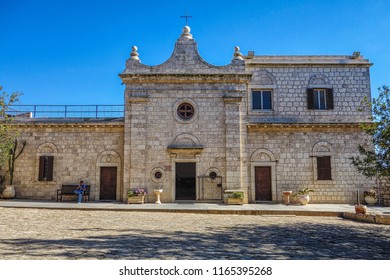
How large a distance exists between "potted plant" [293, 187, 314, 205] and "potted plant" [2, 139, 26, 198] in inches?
624

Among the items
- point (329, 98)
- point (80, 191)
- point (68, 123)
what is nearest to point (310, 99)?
point (329, 98)

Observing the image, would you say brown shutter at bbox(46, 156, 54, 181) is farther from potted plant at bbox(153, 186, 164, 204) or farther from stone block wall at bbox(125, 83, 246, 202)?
potted plant at bbox(153, 186, 164, 204)

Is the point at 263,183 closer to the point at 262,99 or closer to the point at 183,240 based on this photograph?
the point at 262,99

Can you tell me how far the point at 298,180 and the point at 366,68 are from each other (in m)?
8.20

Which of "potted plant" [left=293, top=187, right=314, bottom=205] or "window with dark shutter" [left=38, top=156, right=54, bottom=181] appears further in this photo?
"window with dark shutter" [left=38, top=156, right=54, bottom=181]

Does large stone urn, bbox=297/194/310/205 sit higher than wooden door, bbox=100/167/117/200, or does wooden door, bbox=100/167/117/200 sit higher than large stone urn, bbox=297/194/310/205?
wooden door, bbox=100/167/117/200

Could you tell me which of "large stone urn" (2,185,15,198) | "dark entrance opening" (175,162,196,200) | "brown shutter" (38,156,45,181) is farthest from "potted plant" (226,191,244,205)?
"large stone urn" (2,185,15,198)

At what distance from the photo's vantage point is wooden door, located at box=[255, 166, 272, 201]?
18.2 metres

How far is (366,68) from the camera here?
64.4ft

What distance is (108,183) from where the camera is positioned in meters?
18.4

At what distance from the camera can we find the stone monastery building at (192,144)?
58.2 feet

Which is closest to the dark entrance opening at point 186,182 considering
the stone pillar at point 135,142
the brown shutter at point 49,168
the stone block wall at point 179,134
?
the stone block wall at point 179,134

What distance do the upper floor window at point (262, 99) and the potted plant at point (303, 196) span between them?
17.1ft

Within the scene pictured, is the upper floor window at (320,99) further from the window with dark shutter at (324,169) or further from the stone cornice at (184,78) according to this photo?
the stone cornice at (184,78)
